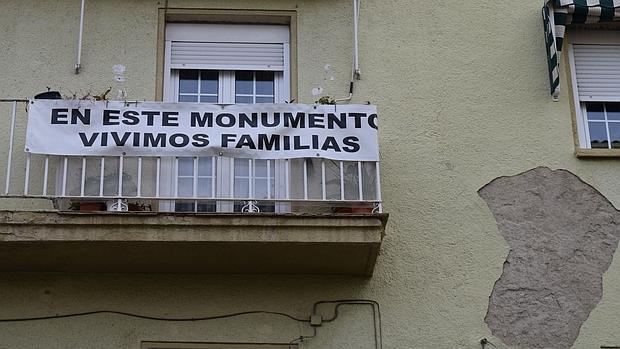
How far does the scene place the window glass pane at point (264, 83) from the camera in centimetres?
1012

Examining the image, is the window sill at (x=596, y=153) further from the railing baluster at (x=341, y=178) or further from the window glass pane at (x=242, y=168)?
the window glass pane at (x=242, y=168)

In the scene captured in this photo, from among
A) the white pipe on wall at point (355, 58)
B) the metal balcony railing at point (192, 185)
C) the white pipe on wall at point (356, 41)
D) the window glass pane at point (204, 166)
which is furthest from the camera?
the white pipe on wall at point (356, 41)

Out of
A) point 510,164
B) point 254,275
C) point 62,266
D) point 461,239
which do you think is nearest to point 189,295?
point 254,275

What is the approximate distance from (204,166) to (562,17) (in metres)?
3.92

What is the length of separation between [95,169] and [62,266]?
3.00 feet

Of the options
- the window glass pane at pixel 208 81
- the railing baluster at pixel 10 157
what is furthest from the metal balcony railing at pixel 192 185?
the window glass pane at pixel 208 81

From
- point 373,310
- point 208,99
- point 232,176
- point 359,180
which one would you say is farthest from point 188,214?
point 208,99

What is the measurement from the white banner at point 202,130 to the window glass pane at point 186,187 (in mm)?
254

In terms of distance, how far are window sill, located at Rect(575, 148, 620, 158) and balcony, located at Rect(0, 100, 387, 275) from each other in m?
2.17

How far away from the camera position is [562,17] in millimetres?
10000

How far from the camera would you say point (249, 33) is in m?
10.3

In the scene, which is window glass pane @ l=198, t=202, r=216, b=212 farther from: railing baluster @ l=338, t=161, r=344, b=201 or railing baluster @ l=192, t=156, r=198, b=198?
railing baluster @ l=338, t=161, r=344, b=201

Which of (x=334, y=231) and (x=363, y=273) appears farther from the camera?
(x=363, y=273)

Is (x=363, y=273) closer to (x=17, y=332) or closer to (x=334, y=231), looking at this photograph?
(x=334, y=231)
